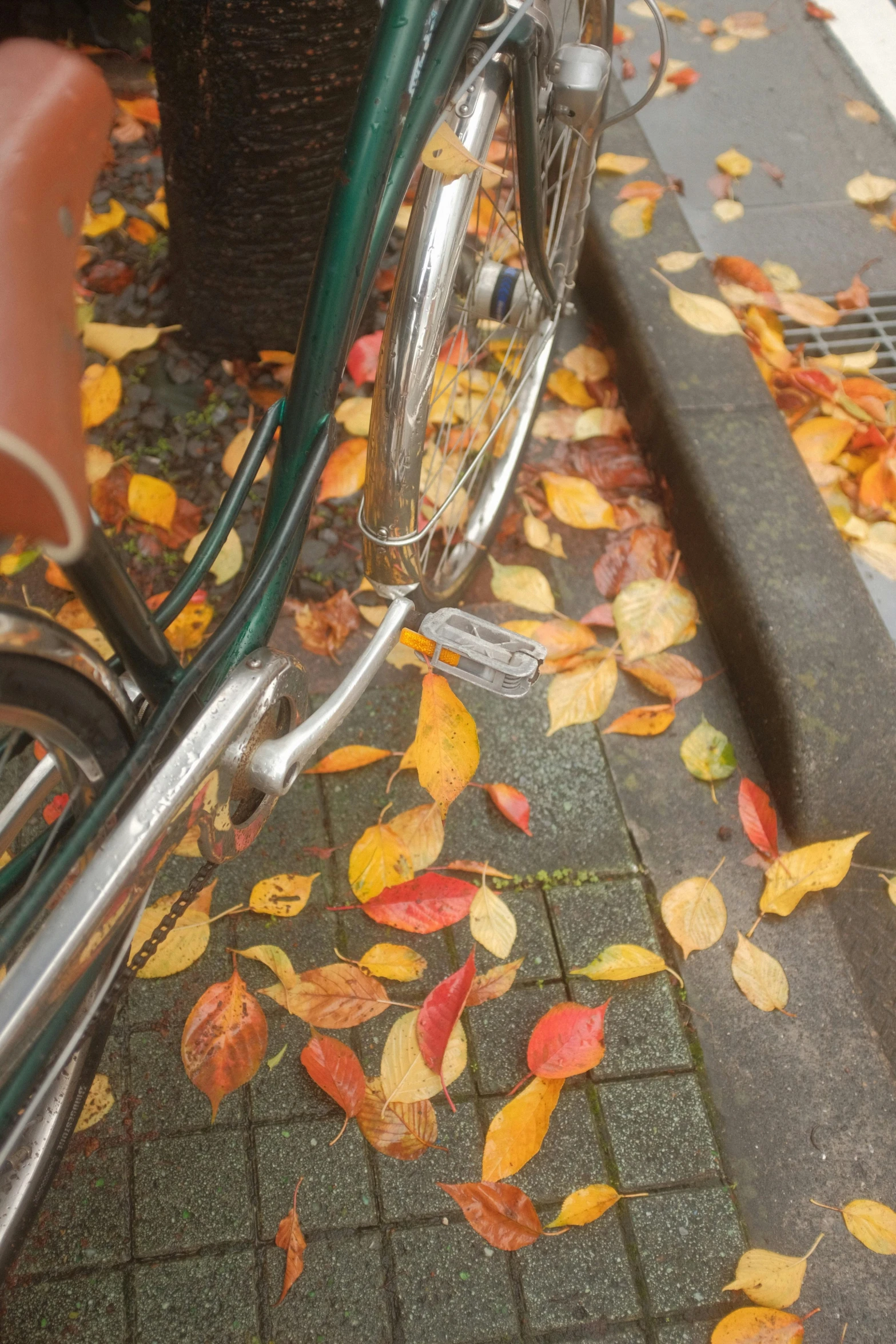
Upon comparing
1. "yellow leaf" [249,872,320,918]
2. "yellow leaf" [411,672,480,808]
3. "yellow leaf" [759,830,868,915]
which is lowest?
"yellow leaf" [759,830,868,915]

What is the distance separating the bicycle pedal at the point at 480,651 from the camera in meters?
1.52

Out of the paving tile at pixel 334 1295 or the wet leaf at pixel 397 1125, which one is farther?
the wet leaf at pixel 397 1125

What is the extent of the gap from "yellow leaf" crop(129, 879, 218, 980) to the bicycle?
0.86 feet

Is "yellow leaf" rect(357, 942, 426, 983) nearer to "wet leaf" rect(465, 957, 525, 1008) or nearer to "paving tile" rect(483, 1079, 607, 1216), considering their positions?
"wet leaf" rect(465, 957, 525, 1008)

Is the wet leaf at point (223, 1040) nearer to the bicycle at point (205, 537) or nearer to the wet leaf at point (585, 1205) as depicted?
the bicycle at point (205, 537)

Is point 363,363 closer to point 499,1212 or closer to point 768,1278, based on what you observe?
point 499,1212

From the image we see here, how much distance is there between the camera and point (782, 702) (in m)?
1.69

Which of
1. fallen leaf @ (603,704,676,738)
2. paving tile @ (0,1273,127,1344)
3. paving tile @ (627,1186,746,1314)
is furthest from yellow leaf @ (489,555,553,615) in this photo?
paving tile @ (0,1273,127,1344)

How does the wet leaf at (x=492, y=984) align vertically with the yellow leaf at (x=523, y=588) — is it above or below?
below

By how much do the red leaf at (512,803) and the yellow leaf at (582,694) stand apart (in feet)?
0.49

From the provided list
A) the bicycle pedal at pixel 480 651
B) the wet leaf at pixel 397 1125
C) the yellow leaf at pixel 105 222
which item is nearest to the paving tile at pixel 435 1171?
the wet leaf at pixel 397 1125

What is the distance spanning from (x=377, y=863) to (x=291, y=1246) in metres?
0.57

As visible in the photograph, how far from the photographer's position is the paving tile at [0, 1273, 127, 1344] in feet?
4.10

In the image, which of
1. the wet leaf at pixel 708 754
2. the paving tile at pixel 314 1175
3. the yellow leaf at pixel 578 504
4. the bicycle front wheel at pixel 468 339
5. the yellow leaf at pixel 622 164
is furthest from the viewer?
the yellow leaf at pixel 622 164
